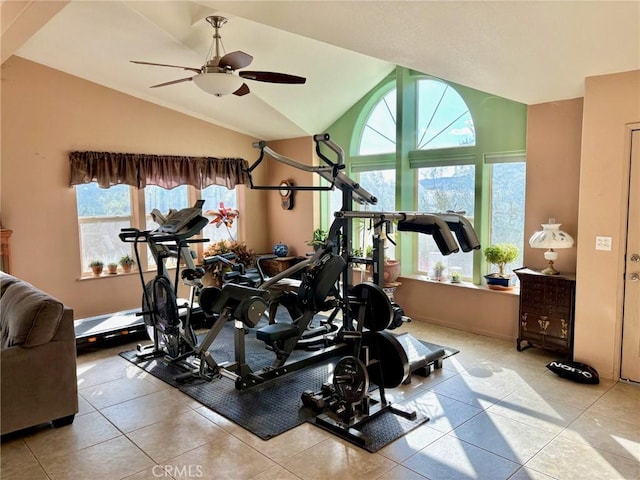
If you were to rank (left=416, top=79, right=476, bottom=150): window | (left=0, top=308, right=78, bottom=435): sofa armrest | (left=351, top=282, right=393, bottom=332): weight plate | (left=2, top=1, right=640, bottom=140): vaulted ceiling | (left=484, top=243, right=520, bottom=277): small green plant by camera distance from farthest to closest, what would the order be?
(left=416, top=79, right=476, bottom=150): window → (left=484, top=243, right=520, bottom=277): small green plant → (left=351, top=282, right=393, bottom=332): weight plate → (left=2, top=1, right=640, bottom=140): vaulted ceiling → (left=0, top=308, right=78, bottom=435): sofa armrest

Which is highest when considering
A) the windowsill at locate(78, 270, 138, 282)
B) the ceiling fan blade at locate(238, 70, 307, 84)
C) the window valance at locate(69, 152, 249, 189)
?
the ceiling fan blade at locate(238, 70, 307, 84)

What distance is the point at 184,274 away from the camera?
4375 mm

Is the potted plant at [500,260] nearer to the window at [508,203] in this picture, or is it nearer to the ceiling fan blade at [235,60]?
the window at [508,203]

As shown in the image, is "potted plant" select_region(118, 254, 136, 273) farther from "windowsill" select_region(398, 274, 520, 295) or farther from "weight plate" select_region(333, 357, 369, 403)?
"weight plate" select_region(333, 357, 369, 403)

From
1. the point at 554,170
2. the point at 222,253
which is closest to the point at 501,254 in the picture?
the point at 554,170

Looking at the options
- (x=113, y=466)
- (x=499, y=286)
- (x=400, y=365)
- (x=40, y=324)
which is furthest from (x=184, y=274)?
(x=499, y=286)

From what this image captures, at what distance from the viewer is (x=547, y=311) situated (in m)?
4.42

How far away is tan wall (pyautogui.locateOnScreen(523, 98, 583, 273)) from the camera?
A: 447 cm

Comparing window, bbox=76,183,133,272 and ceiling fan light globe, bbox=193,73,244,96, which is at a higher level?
ceiling fan light globe, bbox=193,73,244,96

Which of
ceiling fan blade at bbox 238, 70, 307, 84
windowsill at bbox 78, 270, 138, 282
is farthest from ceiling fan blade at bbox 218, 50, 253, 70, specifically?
windowsill at bbox 78, 270, 138, 282

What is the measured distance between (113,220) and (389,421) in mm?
4620

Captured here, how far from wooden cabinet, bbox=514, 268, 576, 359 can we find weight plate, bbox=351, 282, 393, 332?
1.98m

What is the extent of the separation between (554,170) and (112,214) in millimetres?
5346

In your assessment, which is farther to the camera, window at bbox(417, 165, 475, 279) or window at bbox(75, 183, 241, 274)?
window at bbox(75, 183, 241, 274)
